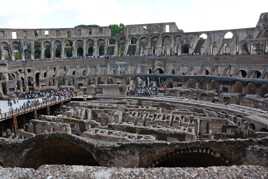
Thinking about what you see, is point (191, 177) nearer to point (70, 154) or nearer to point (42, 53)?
point (70, 154)

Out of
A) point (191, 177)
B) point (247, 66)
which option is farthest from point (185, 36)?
point (191, 177)

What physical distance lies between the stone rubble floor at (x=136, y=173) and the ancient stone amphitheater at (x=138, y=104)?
23mm

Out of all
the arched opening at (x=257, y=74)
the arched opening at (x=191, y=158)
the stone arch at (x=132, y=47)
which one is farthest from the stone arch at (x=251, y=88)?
the stone arch at (x=132, y=47)

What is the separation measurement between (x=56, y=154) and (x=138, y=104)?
15.2 metres

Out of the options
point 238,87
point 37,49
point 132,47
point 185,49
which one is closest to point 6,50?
point 37,49

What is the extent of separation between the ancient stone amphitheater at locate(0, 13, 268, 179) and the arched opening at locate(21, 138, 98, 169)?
5 centimetres

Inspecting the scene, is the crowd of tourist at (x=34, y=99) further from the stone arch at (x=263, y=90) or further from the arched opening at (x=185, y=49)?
the stone arch at (x=263, y=90)

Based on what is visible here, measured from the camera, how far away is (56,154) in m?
13.9

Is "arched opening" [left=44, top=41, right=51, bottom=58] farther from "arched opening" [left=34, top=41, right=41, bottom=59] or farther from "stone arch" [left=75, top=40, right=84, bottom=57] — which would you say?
"stone arch" [left=75, top=40, right=84, bottom=57]

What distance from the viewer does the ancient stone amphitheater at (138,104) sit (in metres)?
11.7

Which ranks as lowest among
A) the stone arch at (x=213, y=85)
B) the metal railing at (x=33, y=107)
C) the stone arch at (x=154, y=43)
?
the metal railing at (x=33, y=107)

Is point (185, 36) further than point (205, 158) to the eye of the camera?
Yes

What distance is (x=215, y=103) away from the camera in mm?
26828

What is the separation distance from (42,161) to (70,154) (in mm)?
1401
